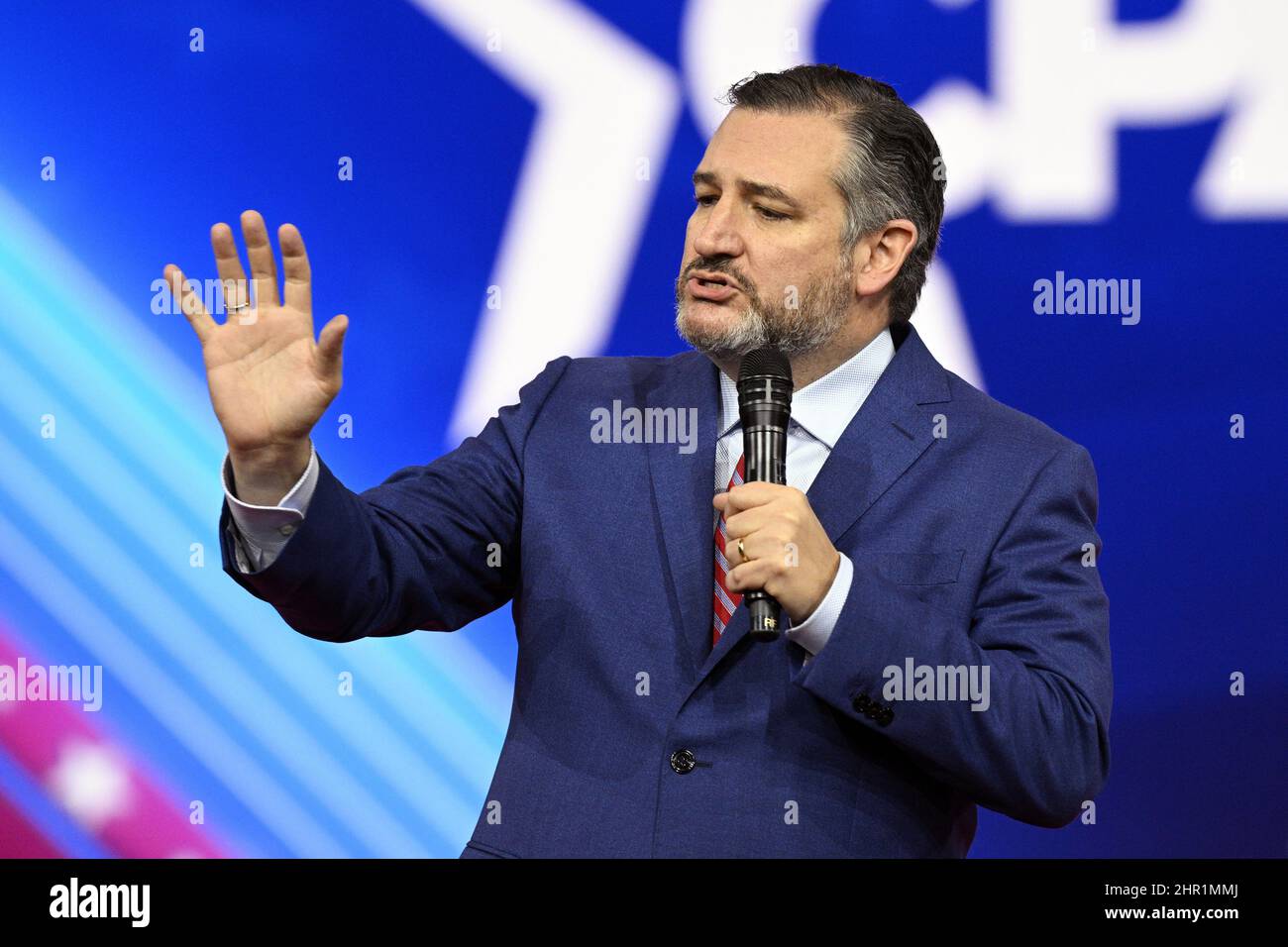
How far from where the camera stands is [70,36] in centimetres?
324

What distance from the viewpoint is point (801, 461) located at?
2.30m

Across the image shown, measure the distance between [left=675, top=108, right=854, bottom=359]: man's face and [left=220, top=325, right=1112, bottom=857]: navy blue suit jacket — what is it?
0.40ft

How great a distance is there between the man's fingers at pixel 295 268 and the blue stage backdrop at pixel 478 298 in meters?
1.22

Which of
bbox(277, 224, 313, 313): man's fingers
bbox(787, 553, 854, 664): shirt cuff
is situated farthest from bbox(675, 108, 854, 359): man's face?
bbox(277, 224, 313, 313): man's fingers

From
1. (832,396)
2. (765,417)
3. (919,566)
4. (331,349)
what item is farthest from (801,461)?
(331,349)

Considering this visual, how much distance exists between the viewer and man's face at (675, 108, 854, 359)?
2336 millimetres

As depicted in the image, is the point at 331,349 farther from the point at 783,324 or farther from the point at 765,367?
the point at 783,324

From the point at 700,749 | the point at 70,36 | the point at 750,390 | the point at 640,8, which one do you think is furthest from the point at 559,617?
the point at 70,36

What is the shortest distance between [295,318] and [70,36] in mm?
1623

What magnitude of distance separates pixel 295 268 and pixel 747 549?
651 millimetres

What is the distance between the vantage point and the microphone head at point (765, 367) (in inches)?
78.3
